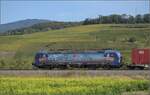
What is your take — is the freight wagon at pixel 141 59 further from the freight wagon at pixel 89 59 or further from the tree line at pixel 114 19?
the tree line at pixel 114 19

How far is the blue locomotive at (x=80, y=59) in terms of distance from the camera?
5750cm

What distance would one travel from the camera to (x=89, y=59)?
58.1 m

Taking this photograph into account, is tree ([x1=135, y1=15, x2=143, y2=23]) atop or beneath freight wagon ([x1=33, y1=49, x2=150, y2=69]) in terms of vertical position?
atop

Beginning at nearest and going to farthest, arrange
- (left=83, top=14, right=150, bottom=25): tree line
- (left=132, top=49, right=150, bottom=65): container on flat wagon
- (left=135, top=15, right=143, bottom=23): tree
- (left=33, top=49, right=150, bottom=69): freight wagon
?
(left=33, top=49, right=150, bottom=69): freight wagon, (left=132, top=49, right=150, bottom=65): container on flat wagon, (left=135, top=15, right=143, bottom=23): tree, (left=83, top=14, right=150, bottom=25): tree line

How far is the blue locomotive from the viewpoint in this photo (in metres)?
57.5

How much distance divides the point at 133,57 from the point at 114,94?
35974mm

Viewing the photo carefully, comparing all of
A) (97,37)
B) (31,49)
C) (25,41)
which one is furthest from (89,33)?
(31,49)

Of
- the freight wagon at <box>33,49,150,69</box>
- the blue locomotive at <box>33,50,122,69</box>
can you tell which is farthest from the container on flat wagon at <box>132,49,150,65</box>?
the blue locomotive at <box>33,50,122,69</box>

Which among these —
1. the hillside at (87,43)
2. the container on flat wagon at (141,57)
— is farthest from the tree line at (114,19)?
the container on flat wagon at (141,57)

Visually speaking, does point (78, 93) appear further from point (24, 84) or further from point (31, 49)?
point (31, 49)

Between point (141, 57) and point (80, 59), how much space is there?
7629 mm

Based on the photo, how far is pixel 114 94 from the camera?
24562 mm

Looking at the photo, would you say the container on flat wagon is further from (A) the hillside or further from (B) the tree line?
(B) the tree line

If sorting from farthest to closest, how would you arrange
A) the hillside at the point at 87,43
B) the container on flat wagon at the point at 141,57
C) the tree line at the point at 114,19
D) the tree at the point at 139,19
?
the tree line at the point at 114,19 → the tree at the point at 139,19 → the hillside at the point at 87,43 → the container on flat wagon at the point at 141,57
